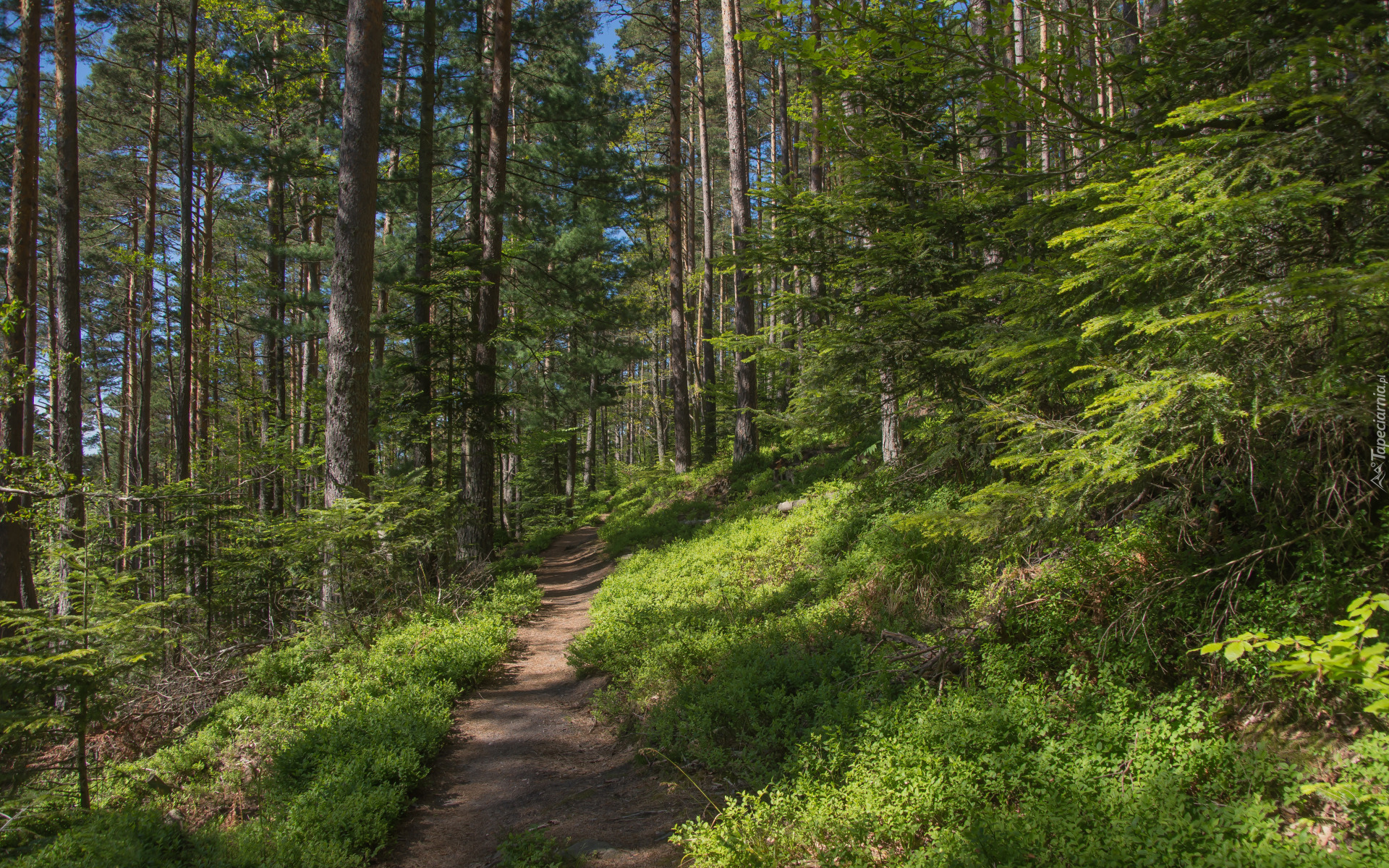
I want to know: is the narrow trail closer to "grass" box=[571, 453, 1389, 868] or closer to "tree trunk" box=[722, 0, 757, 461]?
"grass" box=[571, 453, 1389, 868]

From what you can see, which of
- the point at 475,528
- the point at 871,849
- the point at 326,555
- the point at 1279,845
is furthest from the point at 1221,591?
the point at 475,528

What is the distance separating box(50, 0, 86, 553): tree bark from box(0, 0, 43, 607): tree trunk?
36cm

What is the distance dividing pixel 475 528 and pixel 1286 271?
1156 cm

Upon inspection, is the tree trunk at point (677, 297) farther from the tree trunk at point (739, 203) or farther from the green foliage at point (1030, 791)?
the green foliage at point (1030, 791)

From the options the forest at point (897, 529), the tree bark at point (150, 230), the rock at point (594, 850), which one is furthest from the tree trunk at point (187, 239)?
the rock at point (594, 850)

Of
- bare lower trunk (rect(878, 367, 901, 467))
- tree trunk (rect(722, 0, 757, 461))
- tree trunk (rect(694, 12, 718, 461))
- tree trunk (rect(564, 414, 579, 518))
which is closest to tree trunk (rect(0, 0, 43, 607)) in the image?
bare lower trunk (rect(878, 367, 901, 467))

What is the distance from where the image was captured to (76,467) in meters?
8.88

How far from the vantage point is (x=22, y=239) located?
8531 millimetres

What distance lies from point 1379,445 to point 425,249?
1204 centimetres

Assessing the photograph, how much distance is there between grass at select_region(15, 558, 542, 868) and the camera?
12.3 ft

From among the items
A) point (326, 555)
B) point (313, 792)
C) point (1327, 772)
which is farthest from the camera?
point (326, 555)

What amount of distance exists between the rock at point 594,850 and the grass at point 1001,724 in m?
0.50

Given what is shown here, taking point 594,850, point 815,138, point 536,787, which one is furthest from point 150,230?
point 594,850

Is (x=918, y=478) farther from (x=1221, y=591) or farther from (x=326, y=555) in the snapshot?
(x=326, y=555)
